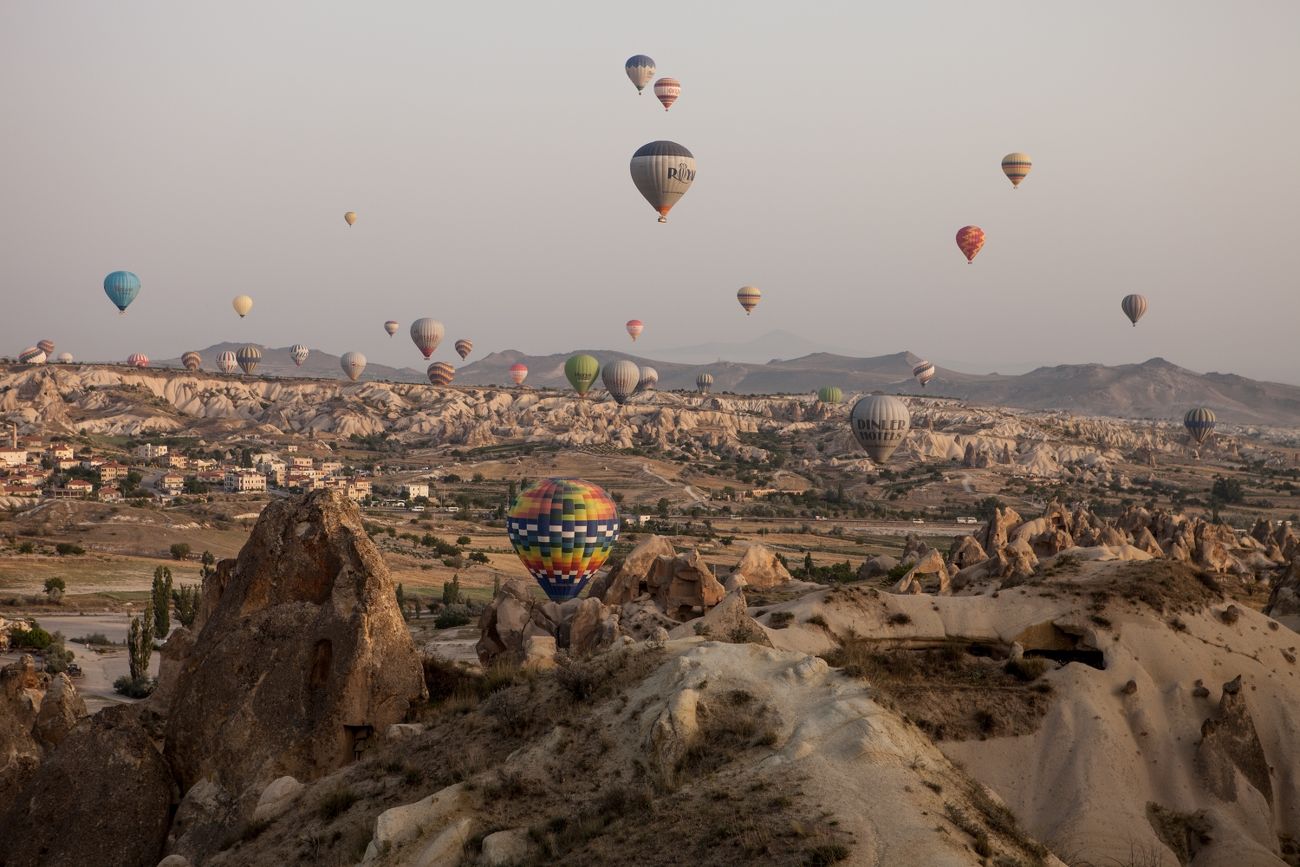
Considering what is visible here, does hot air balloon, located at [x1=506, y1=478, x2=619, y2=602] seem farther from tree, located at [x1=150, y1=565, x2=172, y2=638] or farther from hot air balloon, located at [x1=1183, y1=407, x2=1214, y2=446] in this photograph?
hot air balloon, located at [x1=1183, y1=407, x2=1214, y2=446]

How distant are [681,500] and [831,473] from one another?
108 ft

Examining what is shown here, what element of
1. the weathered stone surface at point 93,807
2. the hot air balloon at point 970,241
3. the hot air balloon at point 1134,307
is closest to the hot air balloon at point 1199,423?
the hot air balloon at point 1134,307

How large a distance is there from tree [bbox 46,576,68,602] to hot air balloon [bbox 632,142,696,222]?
40.8m

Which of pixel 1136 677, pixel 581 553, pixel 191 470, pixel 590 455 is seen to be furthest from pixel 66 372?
pixel 1136 677

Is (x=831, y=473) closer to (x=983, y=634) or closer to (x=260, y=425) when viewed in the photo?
Result: (x=260, y=425)

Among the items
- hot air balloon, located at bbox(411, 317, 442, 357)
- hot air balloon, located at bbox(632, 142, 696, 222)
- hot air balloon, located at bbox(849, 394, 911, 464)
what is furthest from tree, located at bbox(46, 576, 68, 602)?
hot air balloon, located at bbox(411, 317, 442, 357)

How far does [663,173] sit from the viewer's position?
3184 inches

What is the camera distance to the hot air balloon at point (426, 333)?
18738 centimetres

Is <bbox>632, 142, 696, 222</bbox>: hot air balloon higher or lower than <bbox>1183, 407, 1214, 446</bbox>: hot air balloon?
higher

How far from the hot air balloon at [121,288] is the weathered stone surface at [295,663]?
141103 mm

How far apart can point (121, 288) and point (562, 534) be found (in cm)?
11882

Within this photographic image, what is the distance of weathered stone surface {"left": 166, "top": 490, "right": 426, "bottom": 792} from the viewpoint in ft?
60.2

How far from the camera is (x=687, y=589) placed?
34.2 metres

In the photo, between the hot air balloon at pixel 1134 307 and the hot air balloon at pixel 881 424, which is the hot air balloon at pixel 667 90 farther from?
the hot air balloon at pixel 1134 307
